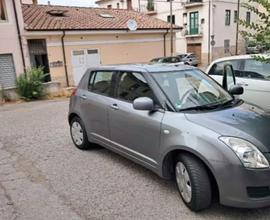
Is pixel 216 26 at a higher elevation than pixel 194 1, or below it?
below

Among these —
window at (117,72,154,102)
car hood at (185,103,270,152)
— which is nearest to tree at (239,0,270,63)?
car hood at (185,103,270,152)

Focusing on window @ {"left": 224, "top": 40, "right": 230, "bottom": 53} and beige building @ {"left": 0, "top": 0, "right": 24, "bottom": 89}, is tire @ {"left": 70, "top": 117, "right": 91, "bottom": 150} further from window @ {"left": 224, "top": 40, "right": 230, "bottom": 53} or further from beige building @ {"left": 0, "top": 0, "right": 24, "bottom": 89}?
window @ {"left": 224, "top": 40, "right": 230, "bottom": 53}

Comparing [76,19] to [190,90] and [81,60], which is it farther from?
[190,90]

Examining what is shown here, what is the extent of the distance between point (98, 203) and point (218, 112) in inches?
68.9

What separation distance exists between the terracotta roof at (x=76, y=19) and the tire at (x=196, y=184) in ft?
46.1

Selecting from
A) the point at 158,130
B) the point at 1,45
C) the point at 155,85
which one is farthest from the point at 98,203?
the point at 1,45

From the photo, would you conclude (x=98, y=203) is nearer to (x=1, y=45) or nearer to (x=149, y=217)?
Answer: (x=149, y=217)

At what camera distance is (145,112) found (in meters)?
3.62

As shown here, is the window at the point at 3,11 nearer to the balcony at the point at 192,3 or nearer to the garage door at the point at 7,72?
the garage door at the point at 7,72

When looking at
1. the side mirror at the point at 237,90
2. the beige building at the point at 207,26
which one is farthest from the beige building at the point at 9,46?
the beige building at the point at 207,26

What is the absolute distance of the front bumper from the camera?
2697mm

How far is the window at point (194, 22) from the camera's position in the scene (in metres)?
32.5

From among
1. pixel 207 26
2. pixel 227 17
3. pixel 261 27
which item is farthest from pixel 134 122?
pixel 227 17

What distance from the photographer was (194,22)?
108ft
